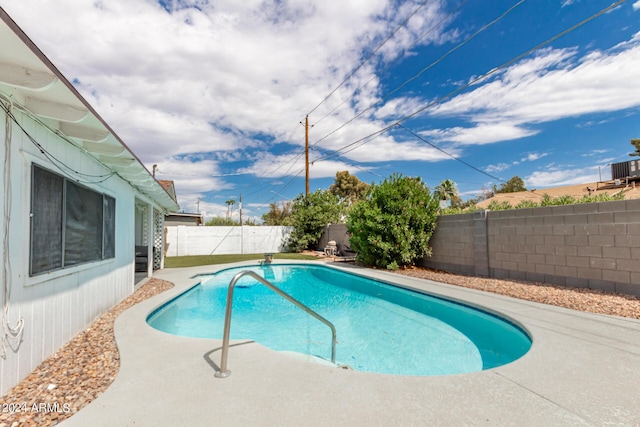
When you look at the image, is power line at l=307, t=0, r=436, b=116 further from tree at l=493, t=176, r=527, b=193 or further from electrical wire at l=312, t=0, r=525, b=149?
tree at l=493, t=176, r=527, b=193

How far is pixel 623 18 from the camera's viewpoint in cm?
652

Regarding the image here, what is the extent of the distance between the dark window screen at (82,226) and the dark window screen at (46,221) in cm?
24

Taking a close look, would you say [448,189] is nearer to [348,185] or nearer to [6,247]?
[348,185]

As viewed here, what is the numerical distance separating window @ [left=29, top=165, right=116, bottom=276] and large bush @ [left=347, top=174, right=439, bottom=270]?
27.5 feet

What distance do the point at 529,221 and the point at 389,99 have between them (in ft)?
23.5

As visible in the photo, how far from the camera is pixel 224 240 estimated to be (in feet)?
66.7

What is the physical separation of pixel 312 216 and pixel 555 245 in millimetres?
14607

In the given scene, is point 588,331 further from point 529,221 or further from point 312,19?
point 312,19

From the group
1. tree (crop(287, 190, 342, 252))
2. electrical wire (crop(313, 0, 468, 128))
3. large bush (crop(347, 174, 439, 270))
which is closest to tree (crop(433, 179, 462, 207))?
tree (crop(287, 190, 342, 252))

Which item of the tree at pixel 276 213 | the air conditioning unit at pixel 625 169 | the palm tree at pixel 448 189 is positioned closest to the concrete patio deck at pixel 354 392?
the air conditioning unit at pixel 625 169

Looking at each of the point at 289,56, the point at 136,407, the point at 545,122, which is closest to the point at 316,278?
the point at 289,56

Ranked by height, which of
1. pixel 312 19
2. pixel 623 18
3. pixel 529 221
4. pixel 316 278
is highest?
pixel 312 19

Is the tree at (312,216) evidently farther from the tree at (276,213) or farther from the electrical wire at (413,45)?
the tree at (276,213)

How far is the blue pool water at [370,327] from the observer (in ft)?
15.1
